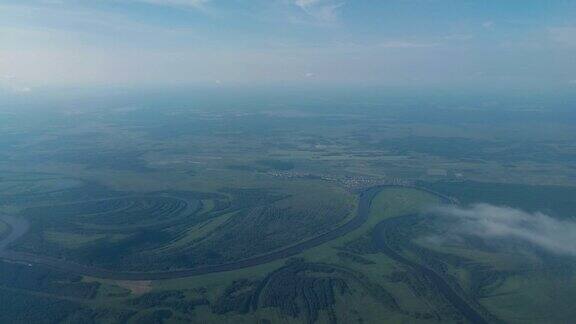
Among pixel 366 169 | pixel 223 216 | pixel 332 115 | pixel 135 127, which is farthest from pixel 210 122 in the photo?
pixel 223 216

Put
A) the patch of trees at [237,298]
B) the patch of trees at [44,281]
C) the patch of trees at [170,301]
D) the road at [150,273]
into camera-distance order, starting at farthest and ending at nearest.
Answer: the road at [150,273], the patch of trees at [44,281], the patch of trees at [170,301], the patch of trees at [237,298]

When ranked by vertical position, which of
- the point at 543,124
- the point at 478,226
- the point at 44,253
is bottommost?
the point at 44,253

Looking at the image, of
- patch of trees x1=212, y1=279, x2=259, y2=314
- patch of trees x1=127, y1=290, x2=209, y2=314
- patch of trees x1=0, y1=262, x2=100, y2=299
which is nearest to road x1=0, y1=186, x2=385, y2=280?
patch of trees x1=0, y1=262, x2=100, y2=299

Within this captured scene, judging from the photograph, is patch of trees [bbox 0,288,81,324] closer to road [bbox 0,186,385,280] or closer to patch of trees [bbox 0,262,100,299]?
patch of trees [bbox 0,262,100,299]

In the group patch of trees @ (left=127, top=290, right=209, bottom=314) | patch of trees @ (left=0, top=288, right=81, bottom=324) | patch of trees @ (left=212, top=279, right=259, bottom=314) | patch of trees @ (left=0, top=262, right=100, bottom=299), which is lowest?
patch of trees @ (left=0, top=288, right=81, bottom=324)

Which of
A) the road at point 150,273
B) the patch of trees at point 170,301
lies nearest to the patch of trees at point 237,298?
the patch of trees at point 170,301

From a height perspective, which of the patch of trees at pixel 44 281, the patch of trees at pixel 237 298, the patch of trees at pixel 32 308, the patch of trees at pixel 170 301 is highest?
the patch of trees at pixel 237 298

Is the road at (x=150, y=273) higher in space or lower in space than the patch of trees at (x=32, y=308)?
higher

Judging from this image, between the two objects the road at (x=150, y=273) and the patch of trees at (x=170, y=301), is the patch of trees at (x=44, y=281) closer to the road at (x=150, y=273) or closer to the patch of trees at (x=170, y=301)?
the road at (x=150, y=273)

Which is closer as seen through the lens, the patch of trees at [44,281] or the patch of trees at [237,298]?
the patch of trees at [237,298]

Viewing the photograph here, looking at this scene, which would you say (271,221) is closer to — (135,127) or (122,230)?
(122,230)

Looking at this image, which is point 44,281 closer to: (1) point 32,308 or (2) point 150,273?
(1) point 32,308
